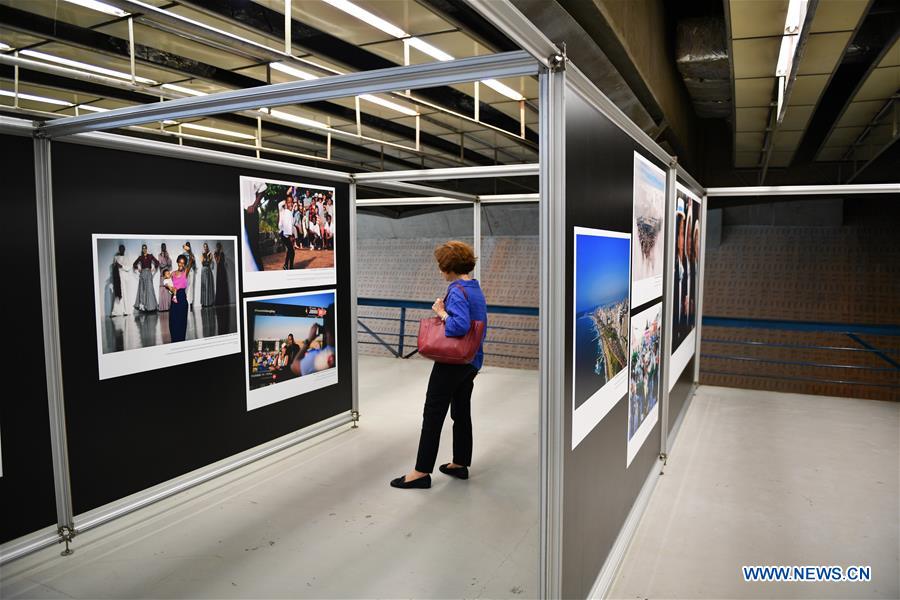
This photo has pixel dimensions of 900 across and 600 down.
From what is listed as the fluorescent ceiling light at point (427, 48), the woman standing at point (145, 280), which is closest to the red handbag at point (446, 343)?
the woman standing at point (145, 280)

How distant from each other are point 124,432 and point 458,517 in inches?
79.9

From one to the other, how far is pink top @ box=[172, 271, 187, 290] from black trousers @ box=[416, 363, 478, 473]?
1677 millimetres

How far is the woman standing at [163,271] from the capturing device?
141 inches

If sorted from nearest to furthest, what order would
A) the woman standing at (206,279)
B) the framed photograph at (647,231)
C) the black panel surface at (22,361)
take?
the black panel surface at (22,361)
the framed photograph at (647,231)
the woman standing at (206,279)

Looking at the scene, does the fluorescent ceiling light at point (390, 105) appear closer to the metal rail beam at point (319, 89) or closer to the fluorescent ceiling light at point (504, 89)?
the fluorescent ceiling light at point (504, 89)

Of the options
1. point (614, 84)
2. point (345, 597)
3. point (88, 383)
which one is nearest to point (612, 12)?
point (614, 84)

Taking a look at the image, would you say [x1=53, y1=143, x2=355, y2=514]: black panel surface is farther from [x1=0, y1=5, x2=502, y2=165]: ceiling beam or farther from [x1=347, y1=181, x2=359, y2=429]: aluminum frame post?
[x1=0, y1=5, x2=502, y2=165]: ceiling beam

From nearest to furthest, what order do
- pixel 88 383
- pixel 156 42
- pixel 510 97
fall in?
1. pixel 88 383
2. pixel 156 42
3. pixel 510 97

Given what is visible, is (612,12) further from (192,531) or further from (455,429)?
(192,531)

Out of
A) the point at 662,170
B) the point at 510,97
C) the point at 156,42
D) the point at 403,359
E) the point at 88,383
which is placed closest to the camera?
the point at 88,383

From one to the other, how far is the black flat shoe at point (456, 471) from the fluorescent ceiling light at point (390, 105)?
382 centimetres

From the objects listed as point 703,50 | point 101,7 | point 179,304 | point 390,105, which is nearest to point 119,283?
point 179,304

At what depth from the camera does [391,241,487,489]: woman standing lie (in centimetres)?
354

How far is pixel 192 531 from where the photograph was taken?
3.33m
